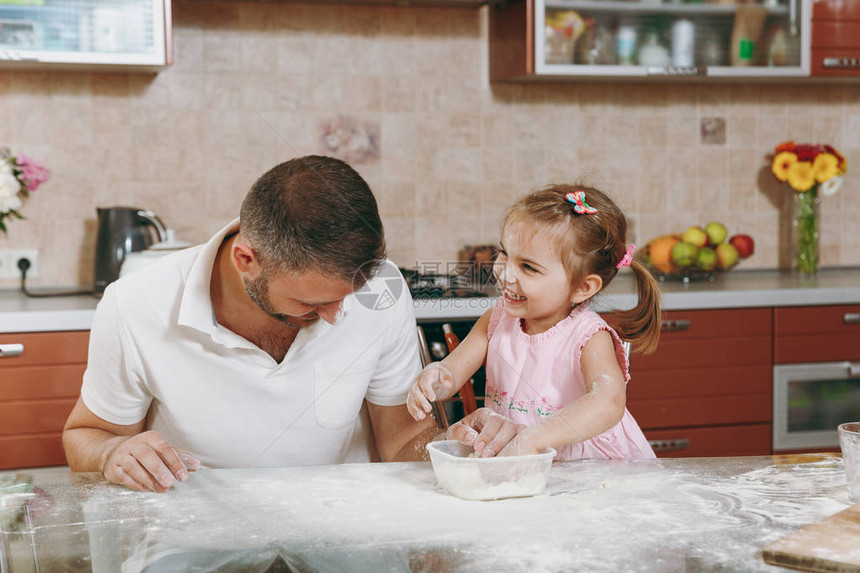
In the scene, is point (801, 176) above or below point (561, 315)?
above

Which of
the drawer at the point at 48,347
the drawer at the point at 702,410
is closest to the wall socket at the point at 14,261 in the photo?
the drawer at the point at 48,347

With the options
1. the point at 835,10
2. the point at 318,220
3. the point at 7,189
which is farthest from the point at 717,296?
the point at 7,189

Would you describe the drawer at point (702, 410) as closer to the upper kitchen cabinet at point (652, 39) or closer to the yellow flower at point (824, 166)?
the yellow flower at point (824, 166)

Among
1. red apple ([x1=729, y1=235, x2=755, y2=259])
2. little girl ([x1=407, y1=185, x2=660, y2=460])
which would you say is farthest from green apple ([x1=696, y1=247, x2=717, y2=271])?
little girl ([x1=407, y1=185, x2=660, y2=460])

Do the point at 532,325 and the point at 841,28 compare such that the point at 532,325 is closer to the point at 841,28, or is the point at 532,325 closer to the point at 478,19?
the point at 478,19

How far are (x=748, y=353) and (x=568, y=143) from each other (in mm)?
978

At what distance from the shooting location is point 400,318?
166cm

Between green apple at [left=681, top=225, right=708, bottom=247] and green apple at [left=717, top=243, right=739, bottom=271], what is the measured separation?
6cm

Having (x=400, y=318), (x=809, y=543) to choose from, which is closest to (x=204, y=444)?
(x=400, y=318)

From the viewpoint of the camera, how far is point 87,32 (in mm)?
2557

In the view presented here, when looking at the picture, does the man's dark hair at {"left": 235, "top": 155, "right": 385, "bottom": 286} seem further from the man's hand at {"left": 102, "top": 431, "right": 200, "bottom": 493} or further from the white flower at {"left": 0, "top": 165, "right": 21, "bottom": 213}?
the white flower at {"left": 0, "top": 165, "right": 21, "bottom": 213}

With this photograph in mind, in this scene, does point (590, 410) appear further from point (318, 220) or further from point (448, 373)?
point (318, 220)

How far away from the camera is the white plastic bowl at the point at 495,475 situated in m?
1.08

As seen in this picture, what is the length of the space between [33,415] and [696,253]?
2.03 m
